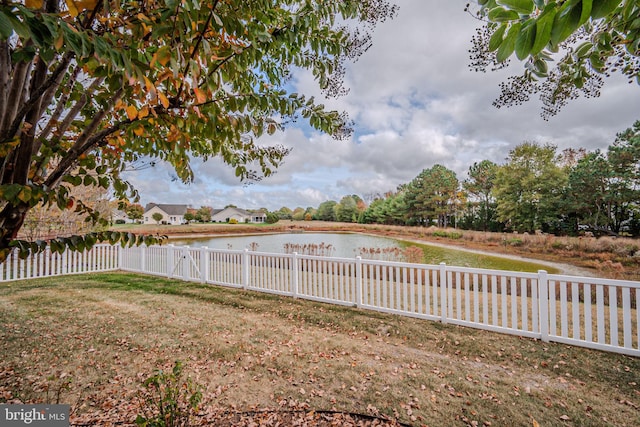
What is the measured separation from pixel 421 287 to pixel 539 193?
2136 centimetres

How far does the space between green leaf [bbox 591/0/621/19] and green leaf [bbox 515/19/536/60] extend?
0.11m

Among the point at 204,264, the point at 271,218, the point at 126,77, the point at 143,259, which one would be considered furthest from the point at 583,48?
the point at 271,218

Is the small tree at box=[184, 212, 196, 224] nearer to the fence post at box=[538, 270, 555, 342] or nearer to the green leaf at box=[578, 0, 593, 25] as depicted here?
the fence post at box=[538, 270, 555, 342]

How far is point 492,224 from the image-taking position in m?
24.6

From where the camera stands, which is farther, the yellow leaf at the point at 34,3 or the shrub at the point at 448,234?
the shrub at the point at 448,234

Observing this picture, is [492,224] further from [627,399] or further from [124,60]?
[124,60]

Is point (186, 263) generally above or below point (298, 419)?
above

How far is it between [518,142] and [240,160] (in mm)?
25678

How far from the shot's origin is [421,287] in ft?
15.1

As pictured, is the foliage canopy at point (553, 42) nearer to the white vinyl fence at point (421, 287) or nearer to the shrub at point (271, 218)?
the white vinyl fence at point (421, 287)

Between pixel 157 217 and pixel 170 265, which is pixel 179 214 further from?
pixel 170 265

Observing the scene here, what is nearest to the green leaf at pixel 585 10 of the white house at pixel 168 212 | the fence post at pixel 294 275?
the fence post at pixel 294 275

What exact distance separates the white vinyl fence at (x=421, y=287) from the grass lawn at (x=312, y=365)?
0.94ft

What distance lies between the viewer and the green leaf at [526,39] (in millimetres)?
688
